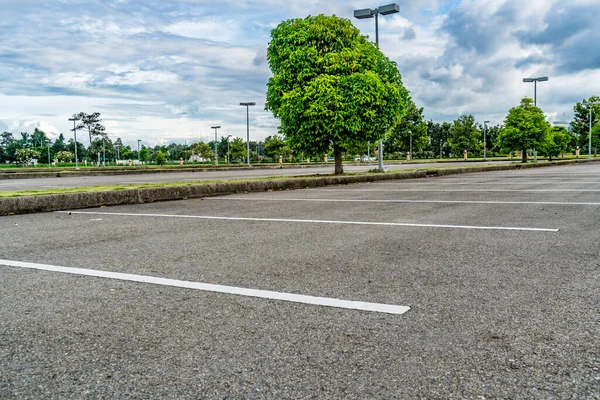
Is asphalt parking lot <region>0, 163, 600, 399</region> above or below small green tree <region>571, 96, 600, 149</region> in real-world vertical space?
below

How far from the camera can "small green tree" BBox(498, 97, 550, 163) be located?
3884cm

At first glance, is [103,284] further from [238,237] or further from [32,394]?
[238,237]

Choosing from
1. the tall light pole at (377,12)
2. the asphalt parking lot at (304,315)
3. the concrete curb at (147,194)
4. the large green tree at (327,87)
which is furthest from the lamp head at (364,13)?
the asphalt parking lot at (304,315)

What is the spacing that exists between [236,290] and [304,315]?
2.53ft

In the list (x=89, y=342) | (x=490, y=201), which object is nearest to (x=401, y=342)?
(x=89, y=342)

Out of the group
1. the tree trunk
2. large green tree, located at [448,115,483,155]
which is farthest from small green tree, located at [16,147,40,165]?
the tree trunk

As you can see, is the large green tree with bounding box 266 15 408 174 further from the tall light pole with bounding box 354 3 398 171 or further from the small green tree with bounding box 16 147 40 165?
the small green tree with bounding box 16 147 40 165

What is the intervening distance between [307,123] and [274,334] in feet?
56.1

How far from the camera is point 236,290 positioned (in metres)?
3.71

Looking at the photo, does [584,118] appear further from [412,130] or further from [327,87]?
[327,87]

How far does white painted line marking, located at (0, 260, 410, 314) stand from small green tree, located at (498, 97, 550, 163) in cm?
3957

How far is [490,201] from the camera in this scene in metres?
10.6

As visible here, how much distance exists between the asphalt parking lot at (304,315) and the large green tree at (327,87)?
43.1 ft

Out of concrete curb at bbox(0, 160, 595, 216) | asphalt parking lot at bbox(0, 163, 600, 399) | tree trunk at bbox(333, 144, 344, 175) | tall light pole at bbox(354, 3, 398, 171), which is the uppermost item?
tall light pole at bbox(354, 3, 398, 171)
